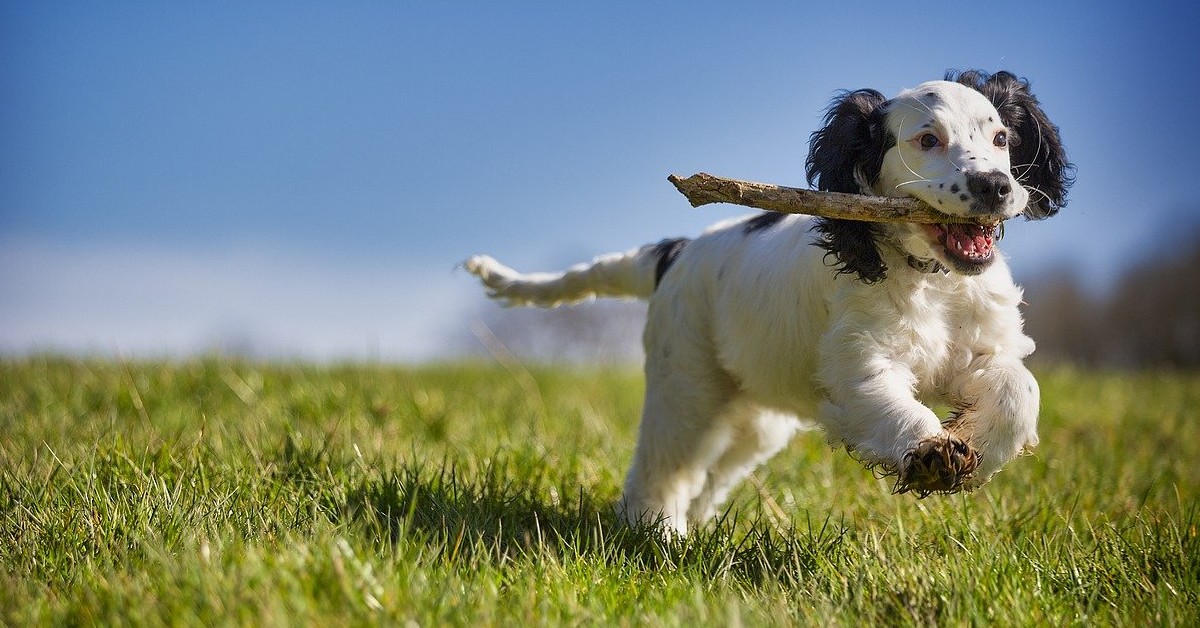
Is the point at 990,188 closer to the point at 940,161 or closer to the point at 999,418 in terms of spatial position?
the point at 940,161

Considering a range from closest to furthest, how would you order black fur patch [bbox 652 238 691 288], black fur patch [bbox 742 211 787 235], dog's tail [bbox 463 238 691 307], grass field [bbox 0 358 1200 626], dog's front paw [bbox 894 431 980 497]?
1. grass field [bbox 0 358 1200 626]
2. dog's front paw [bbox 894 431 980 497]
3. black fur patch [bbox 742 211 787 235]
4. black fur patch [bbox 652 238 691 288]
5. dog's tail [bbox 463 238 691 307]

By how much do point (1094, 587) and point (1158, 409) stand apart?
597 centimetres

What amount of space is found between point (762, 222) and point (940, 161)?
3.61ft

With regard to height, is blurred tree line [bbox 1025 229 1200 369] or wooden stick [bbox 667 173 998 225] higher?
wooden stick [bbox 667 173 998 225]

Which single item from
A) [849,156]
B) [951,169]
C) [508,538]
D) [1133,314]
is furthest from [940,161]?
[1133,314]

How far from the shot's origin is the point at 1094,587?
10.7ft

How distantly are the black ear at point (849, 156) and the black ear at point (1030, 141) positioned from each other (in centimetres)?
45

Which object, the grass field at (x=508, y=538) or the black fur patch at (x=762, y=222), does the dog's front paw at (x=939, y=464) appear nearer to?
the grass field at (x=508, y=538)

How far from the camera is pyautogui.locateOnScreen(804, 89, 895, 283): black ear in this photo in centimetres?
367

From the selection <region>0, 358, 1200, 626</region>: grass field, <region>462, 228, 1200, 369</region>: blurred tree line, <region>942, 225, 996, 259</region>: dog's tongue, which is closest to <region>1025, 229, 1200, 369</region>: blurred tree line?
<region>462, 228, 1200, 369</region>: blurred tree line

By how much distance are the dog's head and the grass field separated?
1.03m

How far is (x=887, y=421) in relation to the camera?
342 centimetres

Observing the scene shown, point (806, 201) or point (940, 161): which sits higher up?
point (940, 161)

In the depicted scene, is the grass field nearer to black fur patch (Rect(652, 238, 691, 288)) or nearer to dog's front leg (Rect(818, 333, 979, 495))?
dog's front leg (Rect(818, 333, 979, 495))
